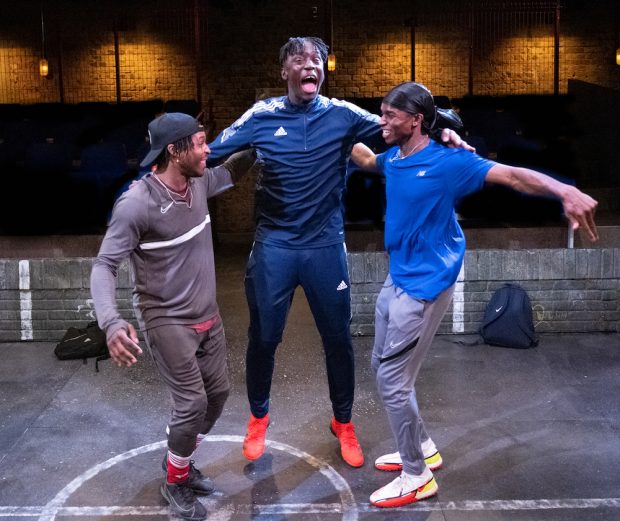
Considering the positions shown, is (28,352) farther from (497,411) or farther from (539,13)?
(539,13)

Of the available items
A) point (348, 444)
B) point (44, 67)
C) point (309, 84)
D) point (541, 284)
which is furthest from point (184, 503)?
point (44, 67)

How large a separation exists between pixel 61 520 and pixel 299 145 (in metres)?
2.07

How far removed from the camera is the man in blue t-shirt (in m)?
3.86

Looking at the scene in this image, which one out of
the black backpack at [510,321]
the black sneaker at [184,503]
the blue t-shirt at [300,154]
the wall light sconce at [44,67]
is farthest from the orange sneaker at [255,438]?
the wall light sconce at [44,67]

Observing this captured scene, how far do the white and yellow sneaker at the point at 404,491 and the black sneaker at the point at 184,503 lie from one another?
31.6 inches

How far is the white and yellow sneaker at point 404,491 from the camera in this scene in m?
4.11

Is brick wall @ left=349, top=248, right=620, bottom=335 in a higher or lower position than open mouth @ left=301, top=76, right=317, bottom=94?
lower

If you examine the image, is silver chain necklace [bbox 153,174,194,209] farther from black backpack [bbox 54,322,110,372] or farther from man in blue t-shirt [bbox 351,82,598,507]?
black backpack [bbox 54,322,110,372]

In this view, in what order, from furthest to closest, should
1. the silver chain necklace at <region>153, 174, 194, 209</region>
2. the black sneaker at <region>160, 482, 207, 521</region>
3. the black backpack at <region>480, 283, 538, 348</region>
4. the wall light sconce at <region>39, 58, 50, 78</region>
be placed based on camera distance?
the wall light sconce at <region>39, 58, 50, 78</region>
the black backpack at <region>480, 283, 538, 348</region>
the black sneaker at <region>160, 482, 207, 521</region>
the silver chain necklace at <region>153, 174, 194, 209</region>

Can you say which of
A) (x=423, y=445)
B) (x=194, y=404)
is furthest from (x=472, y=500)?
(x=194, y=404)

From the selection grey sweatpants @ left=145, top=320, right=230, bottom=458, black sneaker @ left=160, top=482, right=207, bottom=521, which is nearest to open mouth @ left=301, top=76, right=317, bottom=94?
grey sweatpants @ left=145, top=320, right=230, bottom=458

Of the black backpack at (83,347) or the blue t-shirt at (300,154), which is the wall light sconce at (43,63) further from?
the blue t-shirt at (300,154)

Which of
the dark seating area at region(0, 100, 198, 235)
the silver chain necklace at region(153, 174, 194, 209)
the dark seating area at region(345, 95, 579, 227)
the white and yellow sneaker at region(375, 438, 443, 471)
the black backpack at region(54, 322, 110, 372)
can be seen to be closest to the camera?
the silver chain necklace at region(153, 174, 194, 209)

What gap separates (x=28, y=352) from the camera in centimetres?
636
